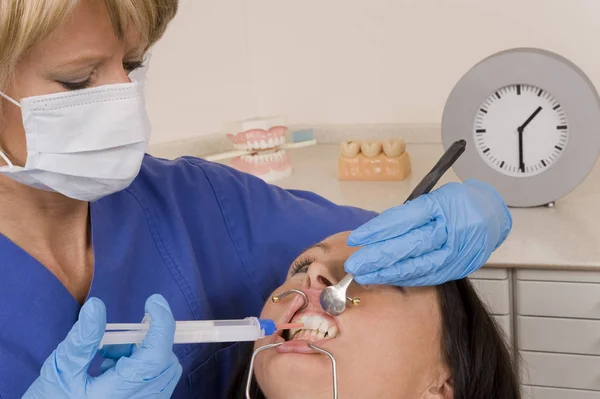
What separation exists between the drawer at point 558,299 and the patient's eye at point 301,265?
1.83ft

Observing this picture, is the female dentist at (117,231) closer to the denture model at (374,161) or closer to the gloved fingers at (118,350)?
the gloved fingers at (118,350)

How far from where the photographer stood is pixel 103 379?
2.93ft

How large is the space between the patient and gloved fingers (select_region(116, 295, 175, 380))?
24 cm

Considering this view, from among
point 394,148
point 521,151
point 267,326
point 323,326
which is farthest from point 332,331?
point 394,148

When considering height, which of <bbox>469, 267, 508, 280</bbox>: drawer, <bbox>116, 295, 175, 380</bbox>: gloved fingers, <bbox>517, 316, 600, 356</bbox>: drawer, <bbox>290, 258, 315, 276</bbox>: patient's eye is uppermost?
<bbox>116, 295, 175, 380</bbox>: gloved fingers

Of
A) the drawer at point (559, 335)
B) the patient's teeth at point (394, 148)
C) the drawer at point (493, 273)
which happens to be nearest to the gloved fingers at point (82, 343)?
the drawer at point (493, 273)

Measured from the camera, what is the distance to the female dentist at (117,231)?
924 millimetres

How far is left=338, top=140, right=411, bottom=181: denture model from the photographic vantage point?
2062 mm

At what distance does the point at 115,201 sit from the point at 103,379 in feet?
1.48

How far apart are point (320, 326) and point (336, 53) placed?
1556 millimetres

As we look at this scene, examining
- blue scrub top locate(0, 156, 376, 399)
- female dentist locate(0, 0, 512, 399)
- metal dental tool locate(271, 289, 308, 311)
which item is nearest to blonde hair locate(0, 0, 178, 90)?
female dentist locate(0, 0, 512, 399)

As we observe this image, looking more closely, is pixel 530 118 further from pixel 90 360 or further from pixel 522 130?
pixel 90 360

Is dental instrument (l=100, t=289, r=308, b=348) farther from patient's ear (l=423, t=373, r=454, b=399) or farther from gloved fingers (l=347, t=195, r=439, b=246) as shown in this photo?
patient's ear (l=423, t=373, r=454, b=399)

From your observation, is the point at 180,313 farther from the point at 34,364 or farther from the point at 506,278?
the point at 506,278
